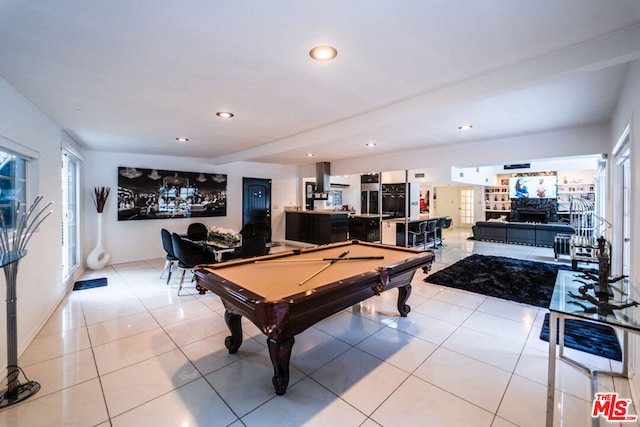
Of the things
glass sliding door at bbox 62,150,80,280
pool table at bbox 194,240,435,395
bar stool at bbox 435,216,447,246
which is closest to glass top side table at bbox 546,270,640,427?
pool table at bbox 194,240,435,395

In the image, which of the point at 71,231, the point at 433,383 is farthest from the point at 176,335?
the point at 71,231

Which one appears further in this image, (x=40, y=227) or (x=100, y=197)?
(x=100, y=197)

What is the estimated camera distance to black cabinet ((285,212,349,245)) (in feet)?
24.6

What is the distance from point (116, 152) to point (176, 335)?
4.82 meters

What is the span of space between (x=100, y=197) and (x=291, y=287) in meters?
5.31

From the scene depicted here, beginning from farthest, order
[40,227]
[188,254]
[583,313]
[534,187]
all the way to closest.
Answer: [534,187] → [188,254] → [40,227] → [583,313]

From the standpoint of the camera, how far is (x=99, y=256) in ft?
18.0

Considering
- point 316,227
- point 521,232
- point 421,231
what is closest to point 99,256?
point 316,227

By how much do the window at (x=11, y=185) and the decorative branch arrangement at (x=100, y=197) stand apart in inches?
111

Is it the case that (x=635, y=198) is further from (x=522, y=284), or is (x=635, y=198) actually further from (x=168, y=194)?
(x=168, y=194)

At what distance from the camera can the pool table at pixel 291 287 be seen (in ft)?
5.81

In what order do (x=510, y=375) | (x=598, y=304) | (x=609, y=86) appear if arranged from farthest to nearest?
(x=609, y=86) < (x=510, y=375) < (x=598, y=304)

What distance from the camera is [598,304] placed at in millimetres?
1697

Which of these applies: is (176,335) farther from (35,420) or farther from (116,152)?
(116,152)
